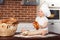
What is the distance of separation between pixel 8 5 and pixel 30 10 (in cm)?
57

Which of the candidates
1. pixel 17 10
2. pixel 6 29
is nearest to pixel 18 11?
pixel 17 10

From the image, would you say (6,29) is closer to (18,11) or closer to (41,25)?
(41,25)

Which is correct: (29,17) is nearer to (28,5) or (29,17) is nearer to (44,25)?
(28,5)

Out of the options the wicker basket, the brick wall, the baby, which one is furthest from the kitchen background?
the wicker basket

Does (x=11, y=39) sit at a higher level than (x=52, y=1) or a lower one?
lower

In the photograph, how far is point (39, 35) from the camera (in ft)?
5.90

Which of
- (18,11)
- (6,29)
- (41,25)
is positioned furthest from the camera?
(18,11)

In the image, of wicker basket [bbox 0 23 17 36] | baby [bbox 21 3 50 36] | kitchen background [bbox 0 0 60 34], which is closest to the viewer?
wicker basket [bbox 0 23 17 36]

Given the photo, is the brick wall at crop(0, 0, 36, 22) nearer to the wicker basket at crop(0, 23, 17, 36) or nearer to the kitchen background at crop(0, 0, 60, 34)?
the kitchen background at crop(0, 0, 60, 34)

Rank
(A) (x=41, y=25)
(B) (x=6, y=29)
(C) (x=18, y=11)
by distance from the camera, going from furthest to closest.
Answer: (C) (x=18, y=11) < (A) (x=41, y=25) < (B) (x=6, y=29)

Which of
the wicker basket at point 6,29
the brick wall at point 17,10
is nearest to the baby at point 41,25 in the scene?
the wicker basket at point 6,29

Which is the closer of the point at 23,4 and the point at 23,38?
the point at 23,38

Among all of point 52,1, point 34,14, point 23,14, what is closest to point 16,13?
point 23,14

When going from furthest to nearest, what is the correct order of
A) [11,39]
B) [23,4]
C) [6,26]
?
[23,4] → [6,26] → [11,39]
